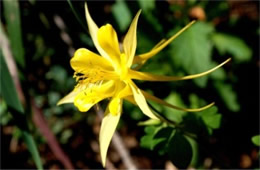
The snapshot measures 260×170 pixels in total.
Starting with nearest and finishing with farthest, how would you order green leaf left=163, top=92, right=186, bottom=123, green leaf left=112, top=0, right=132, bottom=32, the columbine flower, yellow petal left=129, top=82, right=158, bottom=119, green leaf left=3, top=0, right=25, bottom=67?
yellow petal left=129, top=82, right=158, bottom=119
the columbine flower
green leaf left=163, top=92, right=186, bottom=123
green leaf left=112, top=0, right=132, bottom=32
green leaf left=3, top=0, right=25, bottom=67

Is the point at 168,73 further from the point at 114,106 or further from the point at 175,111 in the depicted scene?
the point at 114,106

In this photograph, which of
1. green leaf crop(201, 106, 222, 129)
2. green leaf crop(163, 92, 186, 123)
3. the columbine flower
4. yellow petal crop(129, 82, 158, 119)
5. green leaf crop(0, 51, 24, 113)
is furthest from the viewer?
green leaf crop(0, 51, 24, 113)

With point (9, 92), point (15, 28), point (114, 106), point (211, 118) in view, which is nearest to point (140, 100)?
point (114, 106)

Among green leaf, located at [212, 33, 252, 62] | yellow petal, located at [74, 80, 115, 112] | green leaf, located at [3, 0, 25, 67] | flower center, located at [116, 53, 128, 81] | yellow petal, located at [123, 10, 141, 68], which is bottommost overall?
green leaf, located at [212, 33, 252, 62]

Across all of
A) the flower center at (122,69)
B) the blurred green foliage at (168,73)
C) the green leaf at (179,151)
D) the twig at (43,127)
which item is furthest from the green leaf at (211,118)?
the twig at (43,127)

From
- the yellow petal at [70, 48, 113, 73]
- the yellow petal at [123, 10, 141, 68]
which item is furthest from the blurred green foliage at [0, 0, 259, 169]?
the yellow petal at [123, 10, 141, 68]

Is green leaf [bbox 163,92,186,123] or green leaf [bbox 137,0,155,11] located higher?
green leaf [bbox 137,0,155,11]

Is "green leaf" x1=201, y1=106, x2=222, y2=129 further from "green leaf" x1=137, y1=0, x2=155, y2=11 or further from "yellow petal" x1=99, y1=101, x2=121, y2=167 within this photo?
"green leaf" x1=137, y1=0, x2=155, y2=11

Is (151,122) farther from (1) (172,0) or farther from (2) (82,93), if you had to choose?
(1) (172,0)

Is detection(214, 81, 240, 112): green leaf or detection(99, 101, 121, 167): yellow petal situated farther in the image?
detection(214, 81, 240, 112): green leaf

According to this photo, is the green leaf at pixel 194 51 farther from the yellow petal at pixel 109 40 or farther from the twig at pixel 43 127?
the twig at pixel 43 127
